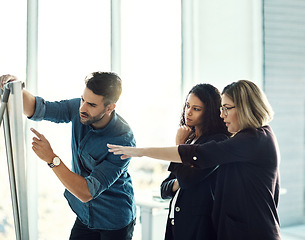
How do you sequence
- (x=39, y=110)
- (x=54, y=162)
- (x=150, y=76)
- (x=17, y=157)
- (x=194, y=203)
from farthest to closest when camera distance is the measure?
(x=150, y=76)
(x=39, y=110)
(x=194, y=203)
(x=54, y=162)
(x=17, y=157)

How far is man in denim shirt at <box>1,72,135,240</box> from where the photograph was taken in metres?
1.77

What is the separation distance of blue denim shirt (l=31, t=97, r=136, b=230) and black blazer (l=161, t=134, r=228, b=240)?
29 cm

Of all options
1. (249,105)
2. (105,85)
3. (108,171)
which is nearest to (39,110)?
(105,85)

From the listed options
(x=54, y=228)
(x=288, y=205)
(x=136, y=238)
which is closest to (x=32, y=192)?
(x=54, y=228)

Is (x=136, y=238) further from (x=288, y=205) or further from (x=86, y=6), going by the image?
(x=86, y=6)

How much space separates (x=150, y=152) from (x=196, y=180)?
234mm

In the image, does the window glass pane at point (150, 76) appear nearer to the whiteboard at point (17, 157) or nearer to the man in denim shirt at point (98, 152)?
the man in denim shirt at point (98, 152)

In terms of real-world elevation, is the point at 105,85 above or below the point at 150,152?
above

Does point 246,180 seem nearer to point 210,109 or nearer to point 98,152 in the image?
point 210,109

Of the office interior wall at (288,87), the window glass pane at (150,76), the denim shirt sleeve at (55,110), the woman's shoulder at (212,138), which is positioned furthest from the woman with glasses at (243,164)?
the office interior wall at (288,87)

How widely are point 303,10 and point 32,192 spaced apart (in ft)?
9.44

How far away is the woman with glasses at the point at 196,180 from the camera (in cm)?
167

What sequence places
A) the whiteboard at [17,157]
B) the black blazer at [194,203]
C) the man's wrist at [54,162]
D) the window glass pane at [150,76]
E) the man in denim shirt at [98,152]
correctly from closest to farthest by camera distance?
the whiteboard at [17,157] → the man's wrist at [54,162] → the black blazer at [194,203] → the man in denim shirt at [98,152] → the window glass pane at [150,76]

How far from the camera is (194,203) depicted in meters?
1.68
